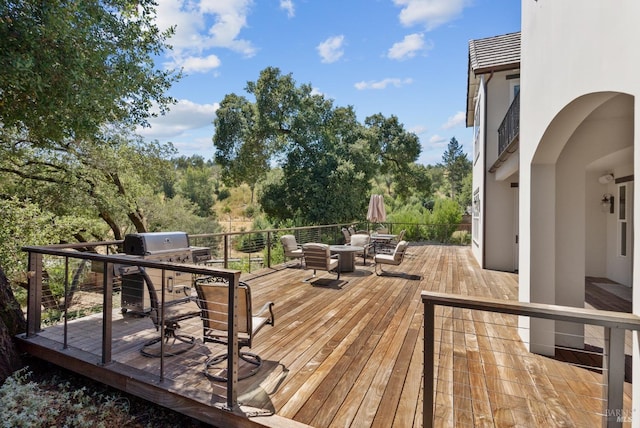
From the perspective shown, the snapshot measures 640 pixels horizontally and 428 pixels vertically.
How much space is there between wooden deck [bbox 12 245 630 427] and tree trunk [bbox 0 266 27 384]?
0.15 meters

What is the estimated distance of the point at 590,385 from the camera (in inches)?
118

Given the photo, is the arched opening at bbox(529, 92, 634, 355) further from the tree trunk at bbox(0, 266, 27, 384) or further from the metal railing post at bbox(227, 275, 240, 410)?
the tree trunk at bbox(0, 266, 27, 384)

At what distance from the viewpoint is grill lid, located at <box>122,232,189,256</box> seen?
418cm

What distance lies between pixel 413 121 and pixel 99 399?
62.9 feet

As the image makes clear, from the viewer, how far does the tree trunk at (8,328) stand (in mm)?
3686

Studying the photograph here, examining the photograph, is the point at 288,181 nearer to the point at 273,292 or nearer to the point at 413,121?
the point at 413,121

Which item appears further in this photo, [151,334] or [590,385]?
[151,334]

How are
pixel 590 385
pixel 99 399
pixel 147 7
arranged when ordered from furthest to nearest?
pixel 147 7 < pixel 99 399 < pixel 590 385

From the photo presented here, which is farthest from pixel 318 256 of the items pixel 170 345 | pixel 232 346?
pixel 232 346

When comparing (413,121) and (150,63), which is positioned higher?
(413,121)

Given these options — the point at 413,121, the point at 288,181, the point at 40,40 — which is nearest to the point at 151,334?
the point at 40,40

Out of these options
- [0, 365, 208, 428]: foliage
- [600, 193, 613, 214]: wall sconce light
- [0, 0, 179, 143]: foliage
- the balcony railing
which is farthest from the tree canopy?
[600, 193, 613, 214]: wall sconce light

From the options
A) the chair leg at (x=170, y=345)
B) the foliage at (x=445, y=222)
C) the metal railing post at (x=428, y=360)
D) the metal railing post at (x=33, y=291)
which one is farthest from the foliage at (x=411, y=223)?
the metal railing post at (x=428, y=360)

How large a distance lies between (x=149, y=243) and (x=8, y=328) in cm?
194
